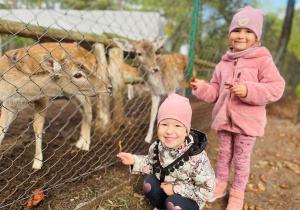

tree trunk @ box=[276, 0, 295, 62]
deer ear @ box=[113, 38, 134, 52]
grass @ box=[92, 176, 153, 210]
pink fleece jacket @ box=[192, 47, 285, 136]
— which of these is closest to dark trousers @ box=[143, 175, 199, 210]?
grass @ box=[92, 176, 153, 210]

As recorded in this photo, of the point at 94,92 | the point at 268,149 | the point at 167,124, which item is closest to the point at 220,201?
the point at 167,124

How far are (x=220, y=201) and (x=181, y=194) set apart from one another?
910 mm

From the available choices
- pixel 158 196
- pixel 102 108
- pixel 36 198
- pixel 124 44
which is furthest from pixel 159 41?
pixel 36 198

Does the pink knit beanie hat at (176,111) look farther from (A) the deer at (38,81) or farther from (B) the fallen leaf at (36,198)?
(B) the fallen leaf at (36,198)

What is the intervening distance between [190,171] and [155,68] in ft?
8.37

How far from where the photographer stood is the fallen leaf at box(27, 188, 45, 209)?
2074 mm

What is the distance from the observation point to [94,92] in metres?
2.89

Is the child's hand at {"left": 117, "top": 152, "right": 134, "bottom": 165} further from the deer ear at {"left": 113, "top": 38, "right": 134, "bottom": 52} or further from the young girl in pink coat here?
the deer ear at {"left": 113, "top": 38, "right": 134, "bottom": 52}

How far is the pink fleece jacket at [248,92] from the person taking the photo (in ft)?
7.14

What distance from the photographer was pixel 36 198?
212cm

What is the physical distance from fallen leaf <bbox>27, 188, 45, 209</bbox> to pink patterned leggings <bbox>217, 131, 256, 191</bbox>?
6.02 feet

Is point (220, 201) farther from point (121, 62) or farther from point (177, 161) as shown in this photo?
point (121, 62)

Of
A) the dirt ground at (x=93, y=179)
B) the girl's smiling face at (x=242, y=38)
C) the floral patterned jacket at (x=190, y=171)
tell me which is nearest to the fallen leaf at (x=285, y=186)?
the dirt ground at (x=93, y=179)

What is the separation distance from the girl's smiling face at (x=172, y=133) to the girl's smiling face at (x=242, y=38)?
1.07m
